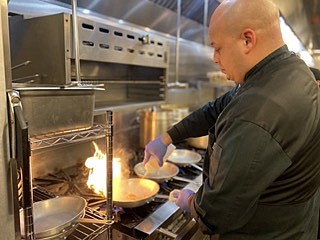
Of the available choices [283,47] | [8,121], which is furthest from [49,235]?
[283,47]

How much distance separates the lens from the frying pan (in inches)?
64.3

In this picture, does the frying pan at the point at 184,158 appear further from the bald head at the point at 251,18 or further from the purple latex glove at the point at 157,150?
the bald head at the point at 251,18

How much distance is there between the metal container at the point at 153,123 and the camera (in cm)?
180

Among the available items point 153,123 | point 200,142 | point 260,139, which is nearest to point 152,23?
point 153,123

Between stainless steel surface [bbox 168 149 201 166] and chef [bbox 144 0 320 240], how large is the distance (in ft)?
2.69

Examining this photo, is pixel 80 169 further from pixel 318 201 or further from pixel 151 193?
pixel 318 201

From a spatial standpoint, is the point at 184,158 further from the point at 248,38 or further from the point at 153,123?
the point at 248,38

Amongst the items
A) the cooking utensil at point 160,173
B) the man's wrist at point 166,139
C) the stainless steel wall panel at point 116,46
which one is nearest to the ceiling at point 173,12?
the stainless steel wall panel at point 116,46

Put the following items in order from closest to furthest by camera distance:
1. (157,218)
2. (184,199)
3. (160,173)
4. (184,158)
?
Result: (184,199)
(157,218)
(160,173)
(184,158)

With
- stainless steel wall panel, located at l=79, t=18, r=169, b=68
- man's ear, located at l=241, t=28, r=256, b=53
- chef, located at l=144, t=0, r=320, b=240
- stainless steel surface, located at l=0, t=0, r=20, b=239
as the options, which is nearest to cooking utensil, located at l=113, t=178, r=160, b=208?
chef, located at l=144, t=0, r=320, b=240

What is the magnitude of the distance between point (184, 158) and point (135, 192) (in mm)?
582

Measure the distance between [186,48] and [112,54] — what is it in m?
1.42

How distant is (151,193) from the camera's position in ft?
3.87

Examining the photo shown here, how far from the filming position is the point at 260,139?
63 cm
